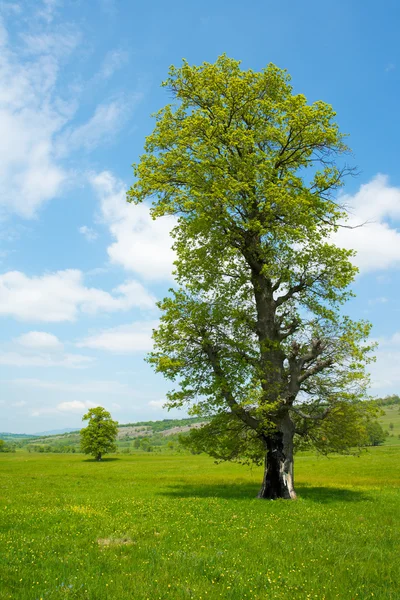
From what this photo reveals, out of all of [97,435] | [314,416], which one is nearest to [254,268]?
[314,416]

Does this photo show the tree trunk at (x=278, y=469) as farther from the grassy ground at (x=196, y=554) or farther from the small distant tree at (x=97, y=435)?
the small distant tree at (x=97, y=435)

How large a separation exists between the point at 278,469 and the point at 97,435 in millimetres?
73920

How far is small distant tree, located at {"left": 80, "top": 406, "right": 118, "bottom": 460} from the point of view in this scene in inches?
3516

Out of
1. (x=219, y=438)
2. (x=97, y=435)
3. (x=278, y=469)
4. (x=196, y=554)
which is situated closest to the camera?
(x=196, y=554)

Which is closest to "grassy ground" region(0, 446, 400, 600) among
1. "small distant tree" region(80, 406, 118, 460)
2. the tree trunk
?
the tree trunk

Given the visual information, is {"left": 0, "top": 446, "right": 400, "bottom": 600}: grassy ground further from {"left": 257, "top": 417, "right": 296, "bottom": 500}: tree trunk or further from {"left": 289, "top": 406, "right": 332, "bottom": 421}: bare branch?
{"left": 289, "top": 406, "right": 332, "bottom": 421}: bare branch

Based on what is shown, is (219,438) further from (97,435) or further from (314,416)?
(97,435)

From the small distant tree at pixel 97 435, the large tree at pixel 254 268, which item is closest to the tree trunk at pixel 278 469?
the large tree at pixel 254 268

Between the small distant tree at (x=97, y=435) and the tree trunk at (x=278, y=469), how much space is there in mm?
72233

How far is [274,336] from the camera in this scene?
25.5 m

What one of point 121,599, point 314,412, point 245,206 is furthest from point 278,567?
point 245,206

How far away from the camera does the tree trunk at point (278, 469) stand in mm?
23250

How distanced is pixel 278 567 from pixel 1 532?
820 cm

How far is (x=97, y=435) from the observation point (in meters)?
90.2
